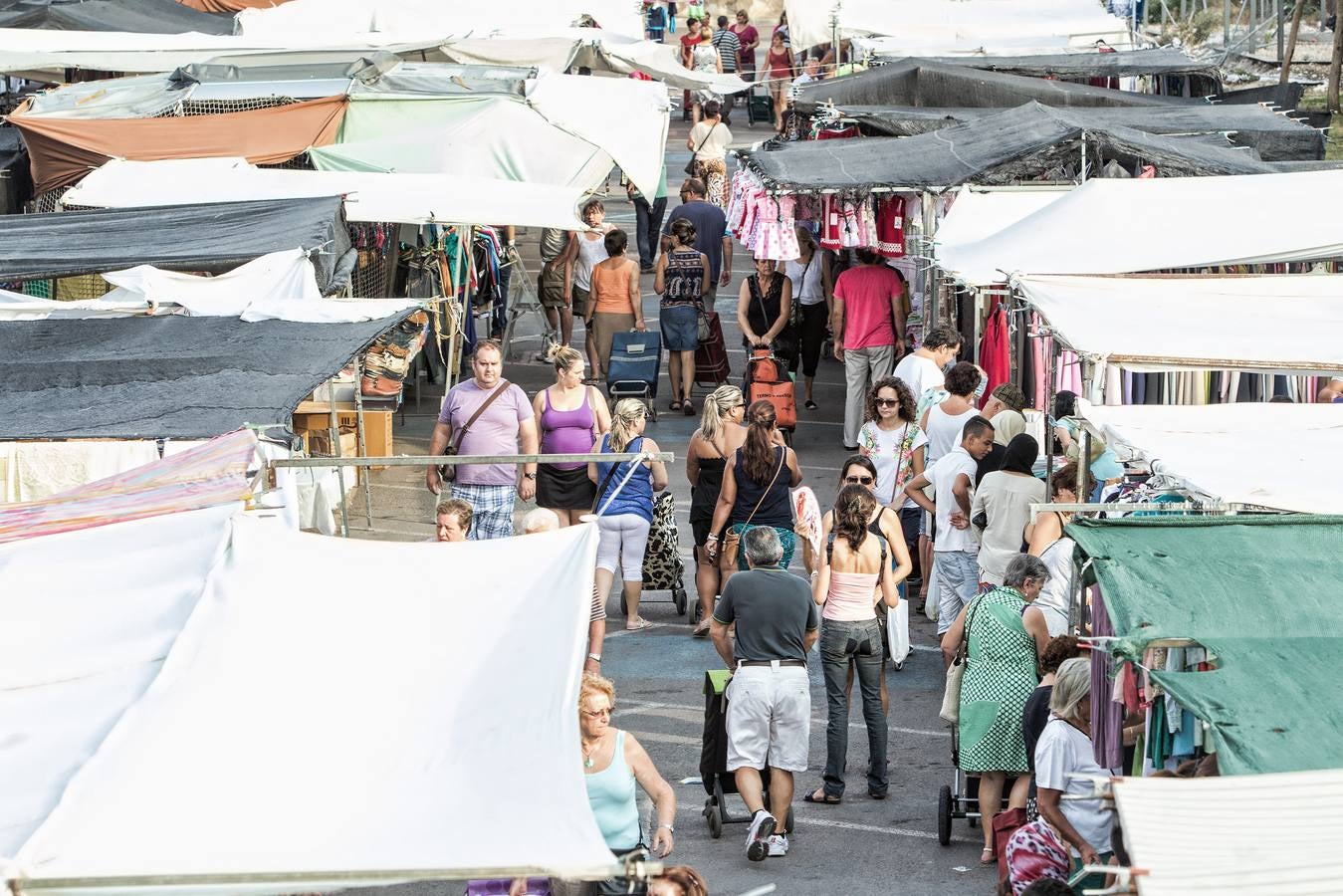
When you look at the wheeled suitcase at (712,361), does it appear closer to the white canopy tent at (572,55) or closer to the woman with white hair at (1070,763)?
the white canopy tent at (572,55)

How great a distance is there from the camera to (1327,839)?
163 inches

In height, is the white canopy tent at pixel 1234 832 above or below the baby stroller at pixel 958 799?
above

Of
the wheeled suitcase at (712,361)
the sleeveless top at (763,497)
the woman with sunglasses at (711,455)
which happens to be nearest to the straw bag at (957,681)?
the sleeveless top at (763,497)

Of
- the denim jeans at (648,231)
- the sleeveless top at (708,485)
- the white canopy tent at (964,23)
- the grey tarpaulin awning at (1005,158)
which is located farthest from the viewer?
the white canopy tent at (964,23)

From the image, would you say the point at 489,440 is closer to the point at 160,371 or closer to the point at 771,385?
the point at 160,371

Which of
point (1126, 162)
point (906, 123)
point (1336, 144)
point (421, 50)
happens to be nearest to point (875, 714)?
point (1126, 162)

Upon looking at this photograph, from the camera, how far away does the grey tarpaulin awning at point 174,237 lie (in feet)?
36.9

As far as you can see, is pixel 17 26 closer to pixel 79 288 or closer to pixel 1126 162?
pixel 79 288

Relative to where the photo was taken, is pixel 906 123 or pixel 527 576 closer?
pixel 527 576

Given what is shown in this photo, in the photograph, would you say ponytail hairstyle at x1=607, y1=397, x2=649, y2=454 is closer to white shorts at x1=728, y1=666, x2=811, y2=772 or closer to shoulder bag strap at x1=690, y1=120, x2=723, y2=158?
white shorts at x1=728, y1=666, x2=811, y2=772

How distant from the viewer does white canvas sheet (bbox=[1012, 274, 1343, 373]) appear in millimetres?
8500

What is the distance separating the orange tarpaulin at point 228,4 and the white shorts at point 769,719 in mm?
23965

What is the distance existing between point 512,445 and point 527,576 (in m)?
4.86

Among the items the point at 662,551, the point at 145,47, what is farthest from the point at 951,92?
the point at 145,47
